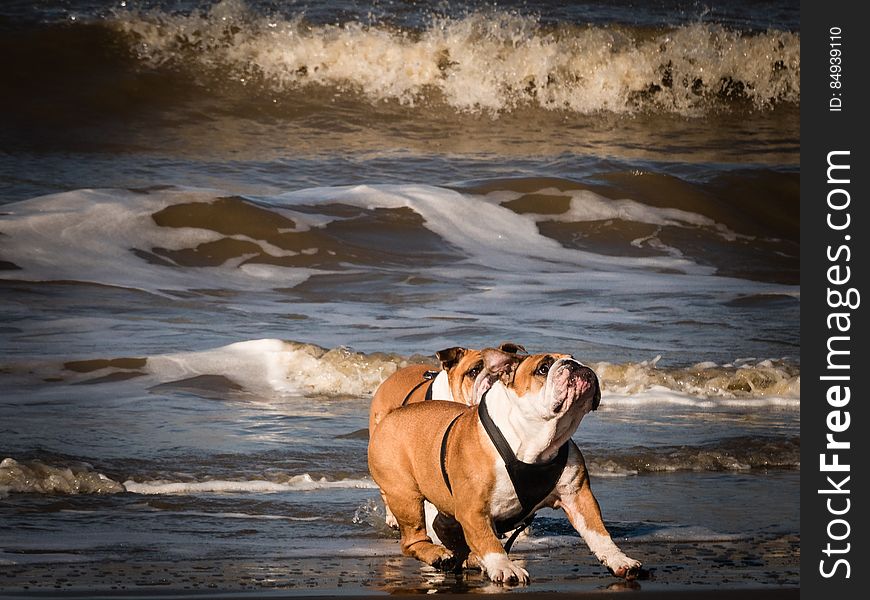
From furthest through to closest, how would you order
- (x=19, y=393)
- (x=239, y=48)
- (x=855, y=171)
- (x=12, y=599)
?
(x=239, y=48)
(x=19, y=393)
(x=855, y=171)
(x=12, y=599)

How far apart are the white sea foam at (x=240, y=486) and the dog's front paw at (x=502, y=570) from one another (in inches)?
94.2

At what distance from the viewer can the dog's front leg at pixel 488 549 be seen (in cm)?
448

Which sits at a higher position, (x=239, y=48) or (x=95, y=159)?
(x=239, y=48)

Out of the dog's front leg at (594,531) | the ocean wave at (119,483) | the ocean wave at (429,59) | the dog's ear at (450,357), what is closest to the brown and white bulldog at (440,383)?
the dog's ear at (450,357)

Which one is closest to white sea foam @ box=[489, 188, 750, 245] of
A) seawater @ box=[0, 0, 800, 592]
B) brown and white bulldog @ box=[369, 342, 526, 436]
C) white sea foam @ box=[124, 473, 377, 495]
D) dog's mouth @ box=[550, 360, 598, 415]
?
seawater @ box=[0, 0, 800, 592]

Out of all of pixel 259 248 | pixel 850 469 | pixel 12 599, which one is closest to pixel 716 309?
pixel 259 248

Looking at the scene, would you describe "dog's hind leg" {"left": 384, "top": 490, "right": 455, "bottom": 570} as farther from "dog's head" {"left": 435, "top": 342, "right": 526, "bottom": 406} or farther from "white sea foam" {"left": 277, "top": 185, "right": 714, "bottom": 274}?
"white sea foam" {"left": 277, "top": 185, "right": 714, "bottom": 274}

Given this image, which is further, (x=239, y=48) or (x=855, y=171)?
(x=239, y=48)

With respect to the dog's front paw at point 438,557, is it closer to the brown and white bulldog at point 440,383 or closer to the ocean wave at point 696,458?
the brown and white bulldog at point 440,383

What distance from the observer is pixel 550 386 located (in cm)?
431

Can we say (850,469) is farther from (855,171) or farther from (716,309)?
(716,309)

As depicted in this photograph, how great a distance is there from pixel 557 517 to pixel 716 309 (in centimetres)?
682

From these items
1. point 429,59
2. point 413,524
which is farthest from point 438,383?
point 429,59

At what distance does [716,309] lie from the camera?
12711mm
